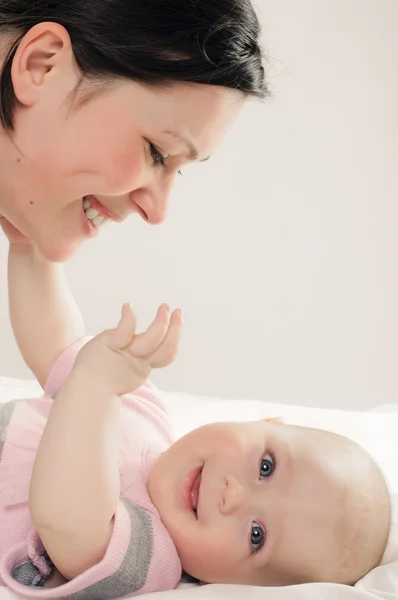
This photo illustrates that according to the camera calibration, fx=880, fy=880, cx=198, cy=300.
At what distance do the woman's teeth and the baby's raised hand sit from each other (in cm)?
31

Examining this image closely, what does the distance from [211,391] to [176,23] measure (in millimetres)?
1795

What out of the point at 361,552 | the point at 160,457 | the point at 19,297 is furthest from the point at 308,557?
the point at 19,297

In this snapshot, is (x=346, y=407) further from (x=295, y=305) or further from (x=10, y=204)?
(x=10, y=204)

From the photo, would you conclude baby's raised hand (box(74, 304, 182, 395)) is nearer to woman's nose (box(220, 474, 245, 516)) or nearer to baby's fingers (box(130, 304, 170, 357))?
baby's fingers (box(130, 304, 170, 357))

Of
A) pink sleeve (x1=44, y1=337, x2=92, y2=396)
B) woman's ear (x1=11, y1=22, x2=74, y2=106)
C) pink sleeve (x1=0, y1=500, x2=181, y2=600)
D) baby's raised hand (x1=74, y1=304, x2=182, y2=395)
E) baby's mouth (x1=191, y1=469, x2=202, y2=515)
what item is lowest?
pink sleeve (x1=0, y1=500, x2=181, y2=600)

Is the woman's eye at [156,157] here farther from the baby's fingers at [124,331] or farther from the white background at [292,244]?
the white background at [292,244]

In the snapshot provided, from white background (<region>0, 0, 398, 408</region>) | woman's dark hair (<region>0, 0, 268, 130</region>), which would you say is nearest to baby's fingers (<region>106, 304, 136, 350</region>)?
woman's dark hair (<region>0, 0, 268, 130</region>)

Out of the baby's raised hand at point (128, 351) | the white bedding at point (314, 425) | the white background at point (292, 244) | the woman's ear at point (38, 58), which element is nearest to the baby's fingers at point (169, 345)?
the baby's raised hand at point (128, 351)

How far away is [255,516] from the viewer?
119cm

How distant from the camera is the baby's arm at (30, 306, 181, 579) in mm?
1070

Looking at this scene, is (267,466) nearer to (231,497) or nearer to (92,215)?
(231,497)

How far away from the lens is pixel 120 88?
1.22 meters

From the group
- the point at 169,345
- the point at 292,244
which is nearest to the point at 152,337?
the point at 169,345

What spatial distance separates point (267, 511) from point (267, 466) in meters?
0.07
